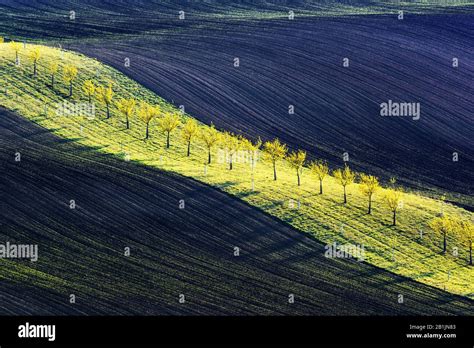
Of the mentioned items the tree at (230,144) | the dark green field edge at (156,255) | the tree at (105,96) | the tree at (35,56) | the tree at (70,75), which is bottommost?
the dark green field edge at (156,255)

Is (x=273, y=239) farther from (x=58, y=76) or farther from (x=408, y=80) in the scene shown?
(x=408, y=80)

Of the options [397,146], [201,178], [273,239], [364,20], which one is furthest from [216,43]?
[273,239]

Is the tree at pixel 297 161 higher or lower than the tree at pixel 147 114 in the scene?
lower

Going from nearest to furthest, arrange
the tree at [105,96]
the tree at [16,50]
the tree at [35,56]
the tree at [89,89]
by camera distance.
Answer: the tree at [105,96] → the tree at [89,89] → the tree at [35,56] → the tree at [16,50]

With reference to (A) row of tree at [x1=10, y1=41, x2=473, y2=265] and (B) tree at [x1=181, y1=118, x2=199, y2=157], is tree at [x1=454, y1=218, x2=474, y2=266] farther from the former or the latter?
(B) tree at [x1=181, y1=118, x2=199, y2=157]

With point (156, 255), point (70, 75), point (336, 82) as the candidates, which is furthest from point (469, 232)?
point (70, 75)

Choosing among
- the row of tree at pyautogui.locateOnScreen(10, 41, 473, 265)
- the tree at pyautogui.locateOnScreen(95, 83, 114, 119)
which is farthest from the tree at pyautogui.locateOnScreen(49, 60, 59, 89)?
the tree at pyautogui.locateOnScreen(95, 83, 114, 119)

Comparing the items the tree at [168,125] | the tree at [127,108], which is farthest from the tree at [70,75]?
the tree at [168,125]

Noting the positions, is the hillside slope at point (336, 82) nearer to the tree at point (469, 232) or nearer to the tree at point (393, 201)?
the tree at point (469, 232)
